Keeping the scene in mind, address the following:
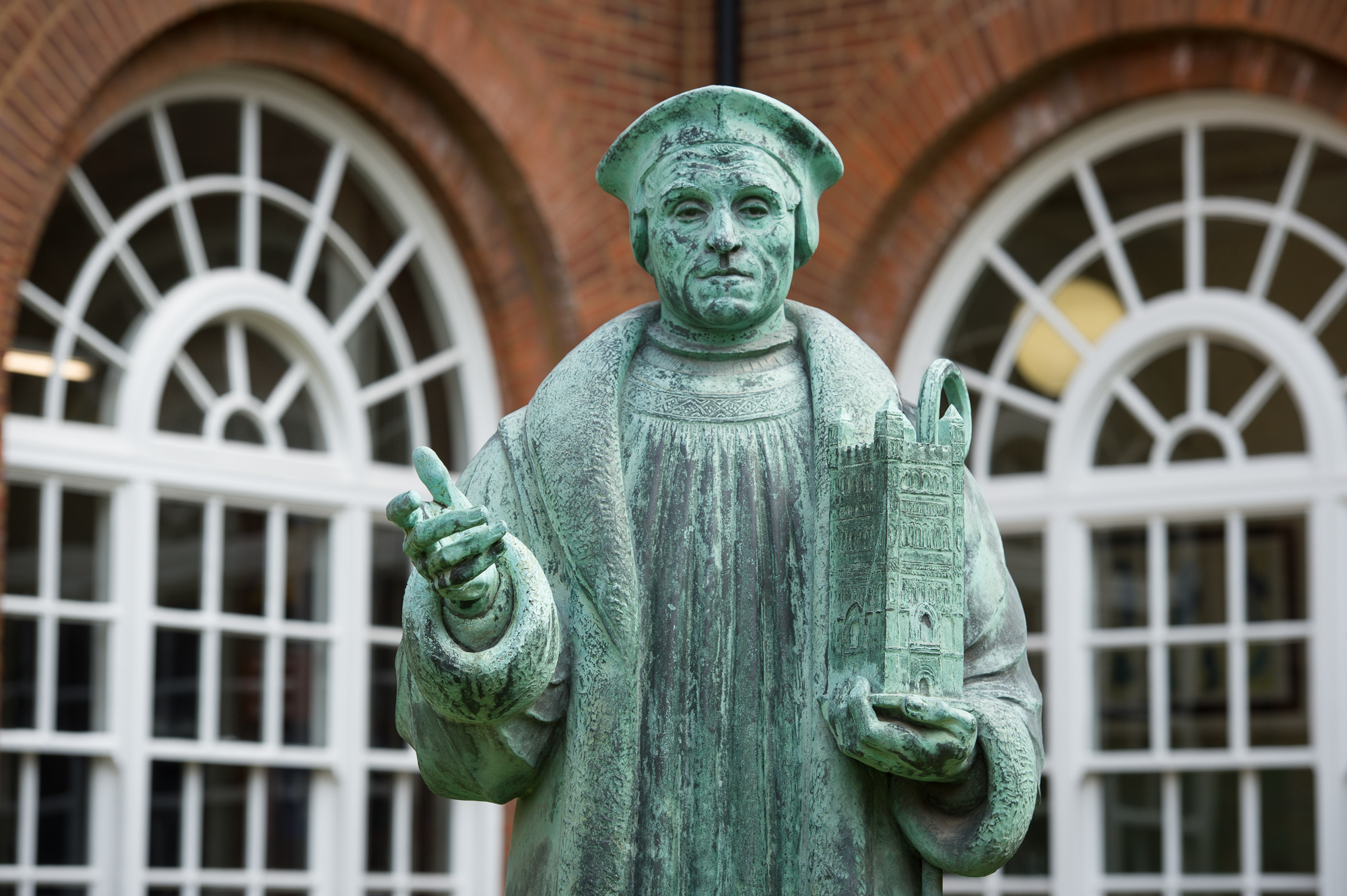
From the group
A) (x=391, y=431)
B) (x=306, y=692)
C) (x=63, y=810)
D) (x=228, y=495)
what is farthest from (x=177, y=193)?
(x=63, y=810)

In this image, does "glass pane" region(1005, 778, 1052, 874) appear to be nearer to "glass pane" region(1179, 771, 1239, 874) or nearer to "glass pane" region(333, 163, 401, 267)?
"glass pane" region(1179, 771, 1239, 874)

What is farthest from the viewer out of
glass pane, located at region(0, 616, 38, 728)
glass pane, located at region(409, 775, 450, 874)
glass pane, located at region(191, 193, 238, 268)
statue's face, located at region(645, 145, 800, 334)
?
glass pane, located at region(409, 775, 450, 874)

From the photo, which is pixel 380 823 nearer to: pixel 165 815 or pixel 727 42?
pixel 165 815

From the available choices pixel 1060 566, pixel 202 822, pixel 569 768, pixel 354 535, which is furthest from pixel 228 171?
pixel 569 768

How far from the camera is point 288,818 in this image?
8.09 m

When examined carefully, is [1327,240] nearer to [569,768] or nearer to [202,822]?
[202,822]

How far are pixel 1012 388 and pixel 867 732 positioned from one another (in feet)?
20.5

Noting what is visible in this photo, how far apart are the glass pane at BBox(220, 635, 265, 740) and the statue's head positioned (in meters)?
5.21

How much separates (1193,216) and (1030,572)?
1.69 m

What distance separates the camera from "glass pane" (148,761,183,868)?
300 inches

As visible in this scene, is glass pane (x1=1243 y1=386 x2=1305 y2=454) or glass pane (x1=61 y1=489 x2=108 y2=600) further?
glass pane (x1=1243 y1=386 x2=1305 y2=454)

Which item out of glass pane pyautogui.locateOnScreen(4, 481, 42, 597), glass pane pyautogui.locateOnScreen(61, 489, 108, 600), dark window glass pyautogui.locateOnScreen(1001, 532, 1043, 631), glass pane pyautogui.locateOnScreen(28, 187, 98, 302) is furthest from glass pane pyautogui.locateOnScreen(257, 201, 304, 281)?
dark window glass pyautogui.locateOnScreen(1001, 532, 1043, 631)

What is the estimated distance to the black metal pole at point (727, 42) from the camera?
9.07 metres

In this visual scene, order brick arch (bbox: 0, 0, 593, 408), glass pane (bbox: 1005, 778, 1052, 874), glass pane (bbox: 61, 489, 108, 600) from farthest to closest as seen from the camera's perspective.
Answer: glass pane (bbox: 1005, 778, 1052, 874) → glass pane (bbox: 61, 489, 108, 600) → brick arch (bbox: 0, 0, 593, 408)
